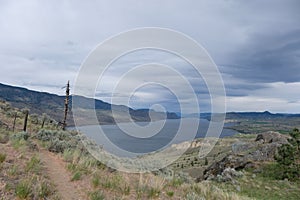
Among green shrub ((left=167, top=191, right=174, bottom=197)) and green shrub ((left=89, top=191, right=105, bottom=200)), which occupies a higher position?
green shrub ((left=89, top=191, right=105, bottom=200))

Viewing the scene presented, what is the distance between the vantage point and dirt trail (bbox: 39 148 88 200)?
294 inches

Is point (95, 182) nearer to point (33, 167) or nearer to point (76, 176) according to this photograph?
point (76, 176)

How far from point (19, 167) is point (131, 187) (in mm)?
3448

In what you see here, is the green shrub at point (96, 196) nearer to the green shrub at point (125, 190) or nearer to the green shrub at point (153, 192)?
the green shrub at point (125, 190)

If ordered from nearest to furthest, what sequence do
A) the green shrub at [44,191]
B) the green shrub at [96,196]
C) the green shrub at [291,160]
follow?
the green shrub at [44,191] → the green shrub at [96,196] → the green shrub at [291,160]

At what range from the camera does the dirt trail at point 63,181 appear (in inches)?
294

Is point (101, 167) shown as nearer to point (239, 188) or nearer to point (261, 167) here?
point (239, 188)

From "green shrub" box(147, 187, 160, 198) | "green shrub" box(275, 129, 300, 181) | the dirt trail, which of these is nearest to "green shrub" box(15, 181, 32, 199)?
the dirt trail

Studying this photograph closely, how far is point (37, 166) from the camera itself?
28.2 ft

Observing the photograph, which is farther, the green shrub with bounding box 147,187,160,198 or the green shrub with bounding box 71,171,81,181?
the green shrub with bounding box 71,171,81,181

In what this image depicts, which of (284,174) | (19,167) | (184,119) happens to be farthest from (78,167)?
(284,174)

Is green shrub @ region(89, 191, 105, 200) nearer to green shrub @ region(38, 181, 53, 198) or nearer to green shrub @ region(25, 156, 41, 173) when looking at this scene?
green shrub @ region(38, 181, 53, 198)

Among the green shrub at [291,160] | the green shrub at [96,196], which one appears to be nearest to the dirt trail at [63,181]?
the green shrub at [96,196]

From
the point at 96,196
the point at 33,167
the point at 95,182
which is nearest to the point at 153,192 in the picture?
the point at 95,182
